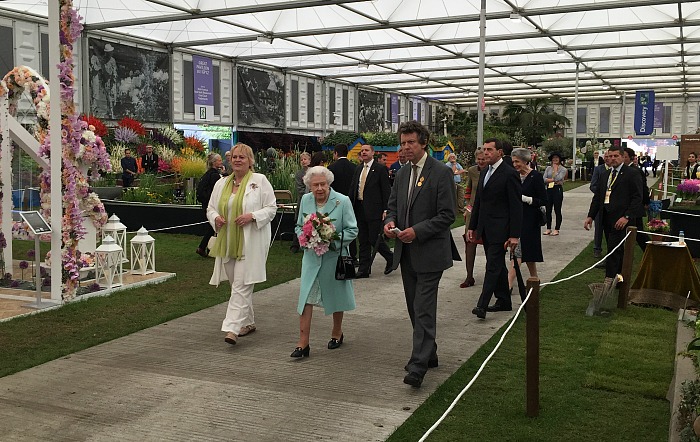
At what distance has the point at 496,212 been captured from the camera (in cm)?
719

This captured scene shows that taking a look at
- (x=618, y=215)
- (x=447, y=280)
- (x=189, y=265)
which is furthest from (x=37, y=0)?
(x=618, y=215)

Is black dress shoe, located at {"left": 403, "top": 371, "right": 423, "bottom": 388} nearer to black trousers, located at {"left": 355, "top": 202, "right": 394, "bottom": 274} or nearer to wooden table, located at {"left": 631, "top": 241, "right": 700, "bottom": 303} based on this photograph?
wooden table, located at {"left": 631, "top": 241, "right": 700, "bottom": 303}

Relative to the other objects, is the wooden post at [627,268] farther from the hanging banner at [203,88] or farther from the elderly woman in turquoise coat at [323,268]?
the hanging banner at [203,88]

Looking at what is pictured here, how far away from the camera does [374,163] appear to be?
9773 millimetres

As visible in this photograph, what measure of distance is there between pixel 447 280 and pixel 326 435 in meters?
5.69

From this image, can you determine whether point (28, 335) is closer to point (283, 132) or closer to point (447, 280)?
point (447, 280)

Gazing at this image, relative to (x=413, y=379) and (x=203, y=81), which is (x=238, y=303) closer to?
(x=413, y=379)

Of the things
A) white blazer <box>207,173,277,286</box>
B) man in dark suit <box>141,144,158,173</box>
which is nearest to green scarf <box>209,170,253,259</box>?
white blazer <box>207,173,277,286</box>

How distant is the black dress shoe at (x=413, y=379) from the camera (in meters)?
5.10

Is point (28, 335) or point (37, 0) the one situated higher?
point (37, 0)

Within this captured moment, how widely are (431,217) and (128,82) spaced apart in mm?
23831

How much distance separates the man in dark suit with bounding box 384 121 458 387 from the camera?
516 cm

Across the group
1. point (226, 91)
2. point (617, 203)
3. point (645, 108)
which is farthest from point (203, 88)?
point (645, 108)

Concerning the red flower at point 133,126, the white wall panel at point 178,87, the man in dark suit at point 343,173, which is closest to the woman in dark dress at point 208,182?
the man in dark suit at point 343,173
